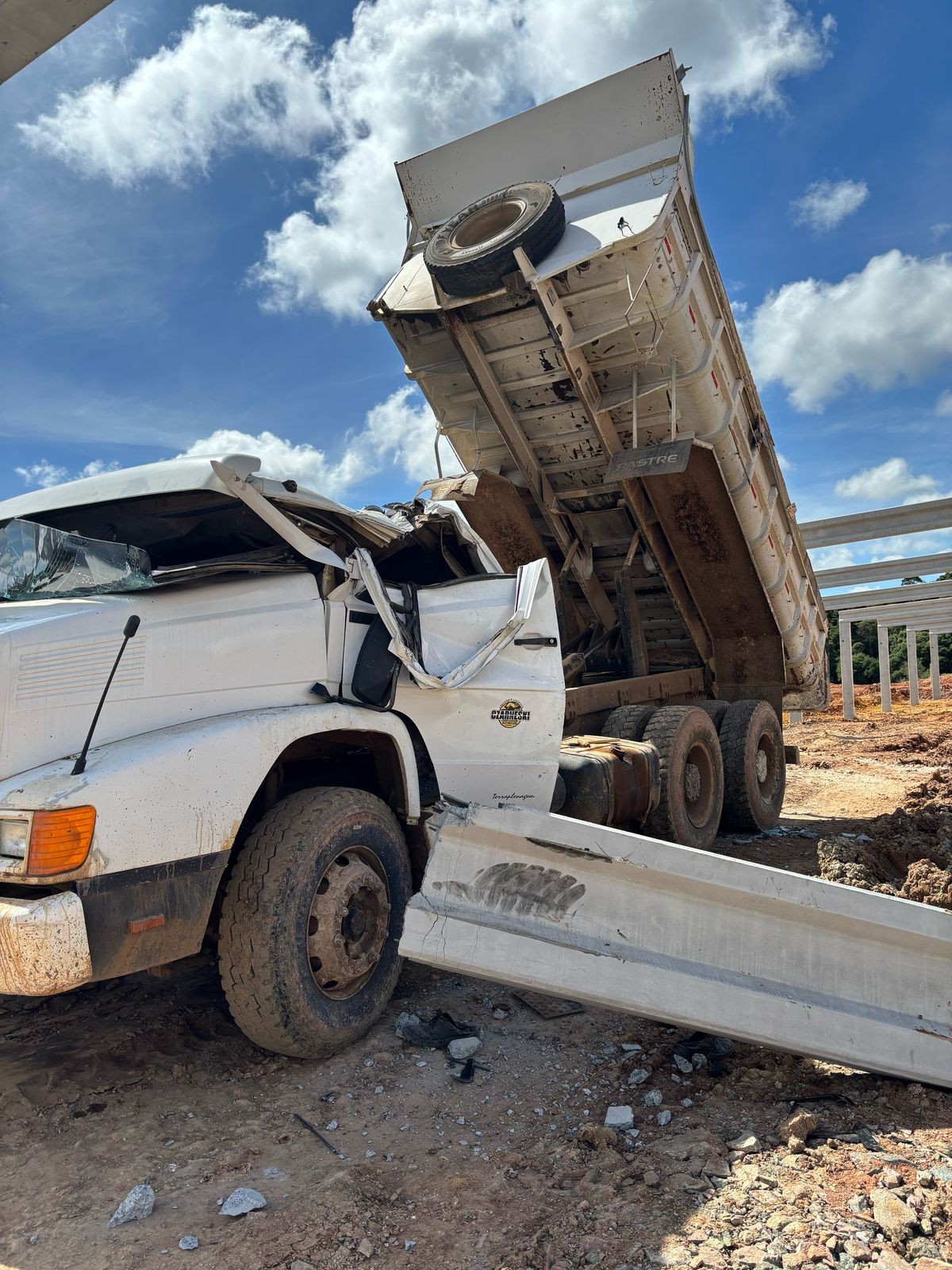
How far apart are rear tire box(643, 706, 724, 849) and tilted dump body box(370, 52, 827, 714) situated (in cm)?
58

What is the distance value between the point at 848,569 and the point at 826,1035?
1685 centimetres

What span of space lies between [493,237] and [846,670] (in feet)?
62.6

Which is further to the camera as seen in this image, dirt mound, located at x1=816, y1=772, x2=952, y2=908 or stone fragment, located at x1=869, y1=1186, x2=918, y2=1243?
dirt mound, located at x1=816, y1=772, x2=952, y2=908

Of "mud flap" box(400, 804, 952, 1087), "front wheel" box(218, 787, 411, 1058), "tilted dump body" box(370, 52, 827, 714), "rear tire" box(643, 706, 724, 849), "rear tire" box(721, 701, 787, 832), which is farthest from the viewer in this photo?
"rear tire" box(721, 701, 787, 832)

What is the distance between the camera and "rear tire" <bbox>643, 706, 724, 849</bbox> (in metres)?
6.42

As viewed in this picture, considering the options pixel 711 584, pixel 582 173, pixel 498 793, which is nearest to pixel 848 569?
pixel 711 584

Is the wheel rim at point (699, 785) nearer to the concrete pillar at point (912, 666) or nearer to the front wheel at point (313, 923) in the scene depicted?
the front wheel at point (313, 923)

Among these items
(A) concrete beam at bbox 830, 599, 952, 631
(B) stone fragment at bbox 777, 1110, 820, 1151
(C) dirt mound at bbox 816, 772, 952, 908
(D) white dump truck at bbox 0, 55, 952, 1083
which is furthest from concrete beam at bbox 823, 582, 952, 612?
(B) stone fragment at bbox 777, 1110, 820, 1151

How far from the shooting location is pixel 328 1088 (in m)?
3.24

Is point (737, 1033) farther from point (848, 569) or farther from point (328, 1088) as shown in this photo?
point (848, 569)

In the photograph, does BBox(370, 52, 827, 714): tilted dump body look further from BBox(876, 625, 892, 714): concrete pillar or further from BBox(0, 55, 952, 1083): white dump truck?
BBox(876, 625, 892, 714): concrete pillar

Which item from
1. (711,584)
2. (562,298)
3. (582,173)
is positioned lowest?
(711,584)

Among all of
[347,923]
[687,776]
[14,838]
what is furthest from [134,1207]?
[687,776]

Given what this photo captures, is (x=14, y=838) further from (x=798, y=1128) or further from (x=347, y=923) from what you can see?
(x=798, y=1128)
